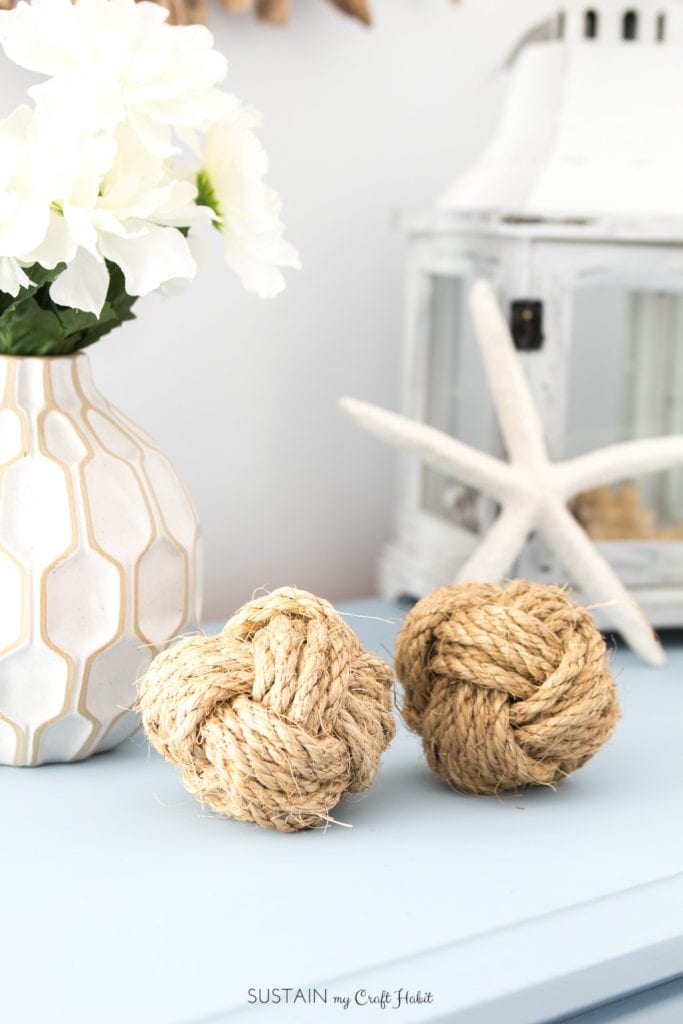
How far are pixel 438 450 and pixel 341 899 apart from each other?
0.38m

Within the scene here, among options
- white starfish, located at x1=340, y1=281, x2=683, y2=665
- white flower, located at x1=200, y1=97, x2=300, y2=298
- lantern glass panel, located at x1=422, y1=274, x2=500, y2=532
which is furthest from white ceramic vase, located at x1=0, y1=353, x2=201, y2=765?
lantern glass panel, located at x1=422, y1=274, x2=500, y2=532

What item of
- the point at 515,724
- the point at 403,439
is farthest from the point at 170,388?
the point at 515,724

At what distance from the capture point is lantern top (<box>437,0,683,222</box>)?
0.83m

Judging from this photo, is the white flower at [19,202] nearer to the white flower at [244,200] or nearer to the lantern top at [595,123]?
the white flower at [244,200]

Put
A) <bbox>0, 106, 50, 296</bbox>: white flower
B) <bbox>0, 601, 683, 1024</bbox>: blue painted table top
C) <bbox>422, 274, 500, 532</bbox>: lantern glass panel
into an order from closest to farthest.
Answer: <bbox>0, 601, 683, 1024</bbox>: blue painted table top < <bbox>0, 106, 50, 296</bbox>: white flower < <bbox>422, 274, 500, 532</bbox>: lantern glass panel

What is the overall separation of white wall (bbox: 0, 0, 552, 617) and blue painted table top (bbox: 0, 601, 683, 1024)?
0.36 m

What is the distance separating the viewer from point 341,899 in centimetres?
49

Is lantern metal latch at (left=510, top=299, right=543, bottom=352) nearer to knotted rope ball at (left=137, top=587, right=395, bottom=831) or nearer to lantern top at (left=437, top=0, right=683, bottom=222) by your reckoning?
lantern top at (left=437, top=0, right=683, bottom=222)

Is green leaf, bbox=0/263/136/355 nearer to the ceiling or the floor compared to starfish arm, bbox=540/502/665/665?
nearer to the ceiling

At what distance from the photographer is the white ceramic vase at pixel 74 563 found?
22.8 inches

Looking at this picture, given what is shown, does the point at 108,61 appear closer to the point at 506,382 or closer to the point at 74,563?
the point at 74,563

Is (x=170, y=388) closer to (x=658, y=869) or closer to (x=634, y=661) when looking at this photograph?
(x=634, y=661)

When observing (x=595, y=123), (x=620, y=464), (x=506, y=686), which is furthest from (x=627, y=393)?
(x=506, y=686)

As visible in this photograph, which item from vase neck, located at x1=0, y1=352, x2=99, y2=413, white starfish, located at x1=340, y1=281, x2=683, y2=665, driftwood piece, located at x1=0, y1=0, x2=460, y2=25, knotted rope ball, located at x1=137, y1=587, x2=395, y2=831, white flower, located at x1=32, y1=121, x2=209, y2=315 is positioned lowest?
knotted rope ball, located at x1=137, y1=587, x2=395, y2=831
